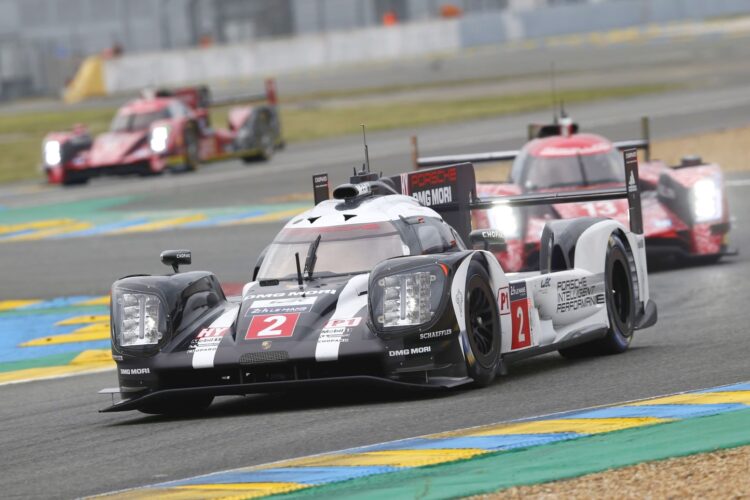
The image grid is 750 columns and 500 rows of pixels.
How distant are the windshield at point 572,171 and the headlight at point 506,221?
0.88 metres

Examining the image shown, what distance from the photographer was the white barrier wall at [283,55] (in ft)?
226

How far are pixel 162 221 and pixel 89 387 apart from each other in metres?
13.5

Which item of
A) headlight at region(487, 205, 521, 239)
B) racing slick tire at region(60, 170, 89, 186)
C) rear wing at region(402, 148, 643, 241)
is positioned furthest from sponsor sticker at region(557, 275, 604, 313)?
racing slick tire at region(60, 170, 89, 186)

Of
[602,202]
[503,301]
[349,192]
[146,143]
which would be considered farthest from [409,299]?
[146,143]

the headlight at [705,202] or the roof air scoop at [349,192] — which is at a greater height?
the roof air scoop at [349,192]

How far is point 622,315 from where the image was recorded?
1134 centimetres

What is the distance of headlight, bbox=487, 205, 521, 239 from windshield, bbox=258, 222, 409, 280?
243 inches

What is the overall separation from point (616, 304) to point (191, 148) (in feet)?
77.8

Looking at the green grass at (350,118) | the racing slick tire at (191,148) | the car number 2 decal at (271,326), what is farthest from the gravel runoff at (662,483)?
the green grass at (350,118)

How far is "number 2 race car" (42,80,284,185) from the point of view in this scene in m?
33.3

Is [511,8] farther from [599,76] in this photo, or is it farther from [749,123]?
[749,123]

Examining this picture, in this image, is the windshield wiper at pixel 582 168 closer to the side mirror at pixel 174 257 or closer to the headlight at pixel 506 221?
the headlight at pixel 506 221

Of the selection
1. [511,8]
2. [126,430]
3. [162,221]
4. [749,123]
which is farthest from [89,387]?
[511,8]

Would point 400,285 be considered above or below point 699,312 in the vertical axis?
above
